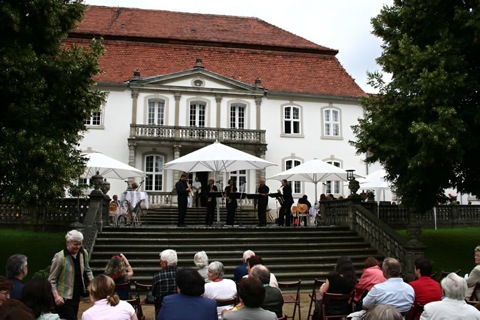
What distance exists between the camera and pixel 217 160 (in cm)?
1597

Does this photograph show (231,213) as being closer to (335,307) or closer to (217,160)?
(217,160)

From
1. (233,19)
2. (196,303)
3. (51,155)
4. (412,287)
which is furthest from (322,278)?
(233,19)

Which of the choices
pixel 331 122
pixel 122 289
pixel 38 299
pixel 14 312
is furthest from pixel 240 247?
pixel 331 122

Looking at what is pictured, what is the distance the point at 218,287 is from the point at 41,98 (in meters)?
7.44

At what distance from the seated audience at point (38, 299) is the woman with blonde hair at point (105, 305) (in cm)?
36

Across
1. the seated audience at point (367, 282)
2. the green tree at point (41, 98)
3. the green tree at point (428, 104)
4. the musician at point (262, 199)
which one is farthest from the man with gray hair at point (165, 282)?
the musician at point (262, 199)

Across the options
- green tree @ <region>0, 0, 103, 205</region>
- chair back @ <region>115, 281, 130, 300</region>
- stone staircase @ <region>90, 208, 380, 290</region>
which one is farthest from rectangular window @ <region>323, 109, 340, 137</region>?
chair back @ <region>115, 281, 130, 300</region>

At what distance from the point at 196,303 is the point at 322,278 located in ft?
27.0

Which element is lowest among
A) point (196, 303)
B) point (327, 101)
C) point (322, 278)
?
point (322, 278)

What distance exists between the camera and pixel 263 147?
27453 millimetres

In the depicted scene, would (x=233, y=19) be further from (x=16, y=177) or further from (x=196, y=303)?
(x=196, y=303)

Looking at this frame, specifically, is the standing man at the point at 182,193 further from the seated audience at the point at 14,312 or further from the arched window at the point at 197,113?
the arched window at the point at 197,113

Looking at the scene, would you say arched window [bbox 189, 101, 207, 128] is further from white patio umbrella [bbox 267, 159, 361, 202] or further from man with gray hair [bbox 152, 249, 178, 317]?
man with gray hair [bbox 152, 249, 178, 317]

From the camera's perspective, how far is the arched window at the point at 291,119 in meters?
29.4
